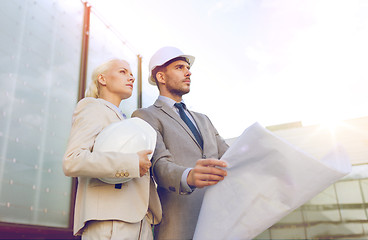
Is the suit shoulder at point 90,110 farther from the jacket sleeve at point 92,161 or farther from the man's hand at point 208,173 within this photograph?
the man's hand at point 208,173

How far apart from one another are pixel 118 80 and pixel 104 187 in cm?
→ 60

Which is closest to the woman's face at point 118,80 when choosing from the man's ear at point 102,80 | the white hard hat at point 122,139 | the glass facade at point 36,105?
the man's ear at point 102,80

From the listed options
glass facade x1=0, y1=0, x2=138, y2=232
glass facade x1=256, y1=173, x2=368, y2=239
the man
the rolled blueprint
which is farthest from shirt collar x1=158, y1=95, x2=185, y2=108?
glass facade x1=256, y1=173, x2=368, y2=239

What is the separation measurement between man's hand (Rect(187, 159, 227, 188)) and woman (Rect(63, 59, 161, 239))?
0.63 ft

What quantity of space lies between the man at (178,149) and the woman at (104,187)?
101 mm

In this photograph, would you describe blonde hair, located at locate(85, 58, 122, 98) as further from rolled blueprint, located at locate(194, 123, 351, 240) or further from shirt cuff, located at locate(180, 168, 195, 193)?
rolled blueprint, located at locate(194, 123, 351, 240)

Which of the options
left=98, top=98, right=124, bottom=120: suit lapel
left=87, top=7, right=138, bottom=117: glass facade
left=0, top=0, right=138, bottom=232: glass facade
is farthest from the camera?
left=87, top=7, right=138, bottom=117: glass facade

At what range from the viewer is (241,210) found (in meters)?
1.07

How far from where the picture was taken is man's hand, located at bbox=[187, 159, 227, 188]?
112cm

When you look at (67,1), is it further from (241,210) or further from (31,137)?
(241,210)

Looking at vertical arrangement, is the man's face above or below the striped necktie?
above

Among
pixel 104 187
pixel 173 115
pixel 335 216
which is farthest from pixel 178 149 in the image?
pixel 335 216

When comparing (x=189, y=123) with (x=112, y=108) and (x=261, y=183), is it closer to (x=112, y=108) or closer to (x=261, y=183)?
(x=112, y=108)

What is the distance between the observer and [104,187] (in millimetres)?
1239
